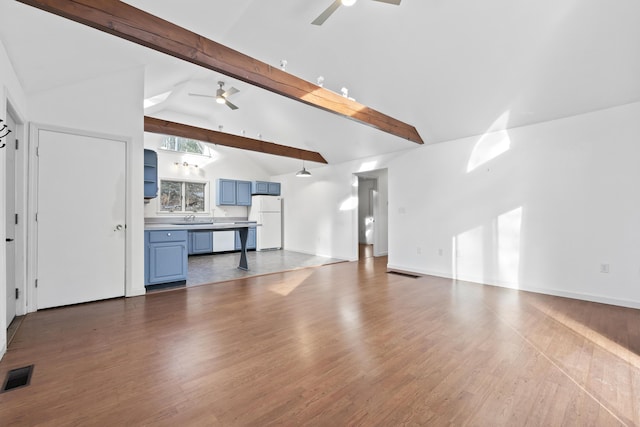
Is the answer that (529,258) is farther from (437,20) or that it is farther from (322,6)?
(322,6)

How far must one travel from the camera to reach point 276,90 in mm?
3121

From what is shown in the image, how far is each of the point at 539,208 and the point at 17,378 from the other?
5852 millimetres

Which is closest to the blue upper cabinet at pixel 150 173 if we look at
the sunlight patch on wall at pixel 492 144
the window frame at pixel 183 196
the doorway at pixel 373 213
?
the window frame at pixel 183 196

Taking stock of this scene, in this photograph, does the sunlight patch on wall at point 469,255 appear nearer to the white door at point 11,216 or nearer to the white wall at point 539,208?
the white wall at point 539,208

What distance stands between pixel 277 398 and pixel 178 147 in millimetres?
7897

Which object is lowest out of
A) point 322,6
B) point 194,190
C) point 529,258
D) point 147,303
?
point 147,303

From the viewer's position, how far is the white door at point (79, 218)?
327cm

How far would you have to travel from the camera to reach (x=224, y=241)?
826cm

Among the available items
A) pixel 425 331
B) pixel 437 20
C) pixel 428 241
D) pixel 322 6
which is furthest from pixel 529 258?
pixel 322 6

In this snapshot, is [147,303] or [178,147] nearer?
[147,303]

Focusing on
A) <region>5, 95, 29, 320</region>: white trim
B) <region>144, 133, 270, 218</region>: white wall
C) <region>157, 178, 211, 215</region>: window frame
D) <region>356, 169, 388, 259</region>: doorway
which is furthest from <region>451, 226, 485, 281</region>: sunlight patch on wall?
<region>157, 178, 211, 215</region>: window frame

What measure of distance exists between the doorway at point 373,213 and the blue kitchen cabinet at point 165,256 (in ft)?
14.6

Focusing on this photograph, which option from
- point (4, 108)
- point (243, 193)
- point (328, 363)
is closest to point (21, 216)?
point (4, 108)

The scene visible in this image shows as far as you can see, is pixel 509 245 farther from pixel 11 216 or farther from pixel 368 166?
pixel 11 216
